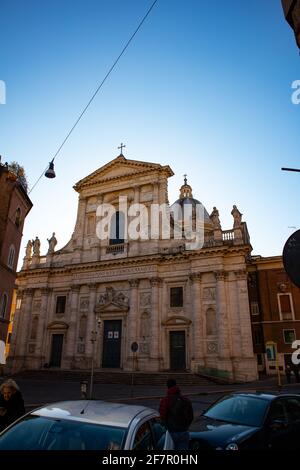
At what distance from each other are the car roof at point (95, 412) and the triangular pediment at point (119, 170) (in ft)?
99.2

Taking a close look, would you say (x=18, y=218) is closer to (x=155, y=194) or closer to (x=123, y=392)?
(x=155, y=194)

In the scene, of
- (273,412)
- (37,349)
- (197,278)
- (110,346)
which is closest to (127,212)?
(197,278)

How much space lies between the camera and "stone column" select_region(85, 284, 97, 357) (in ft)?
98.3

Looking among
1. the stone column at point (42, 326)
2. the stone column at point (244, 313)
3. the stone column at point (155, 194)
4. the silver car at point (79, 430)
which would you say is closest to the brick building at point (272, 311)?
the stone column at point (244, 313)

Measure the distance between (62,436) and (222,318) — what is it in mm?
24421

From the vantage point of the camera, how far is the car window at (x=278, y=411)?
651 cm

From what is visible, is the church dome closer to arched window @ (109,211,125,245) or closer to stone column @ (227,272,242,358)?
arched window @ (109,211,125,245)

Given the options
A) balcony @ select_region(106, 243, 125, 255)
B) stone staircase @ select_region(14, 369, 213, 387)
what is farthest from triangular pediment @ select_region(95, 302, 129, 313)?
stone staircase @ select_region(14, 369, 213, 387)

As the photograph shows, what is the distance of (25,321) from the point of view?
109ft

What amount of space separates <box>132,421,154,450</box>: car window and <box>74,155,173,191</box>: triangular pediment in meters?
30.4

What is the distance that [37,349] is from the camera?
31797mm

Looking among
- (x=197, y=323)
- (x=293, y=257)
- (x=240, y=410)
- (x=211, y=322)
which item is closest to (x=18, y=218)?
(x=197, y=323)

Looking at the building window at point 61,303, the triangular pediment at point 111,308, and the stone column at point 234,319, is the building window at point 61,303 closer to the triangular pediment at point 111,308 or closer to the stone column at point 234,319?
the triangular pediment at point 111,308

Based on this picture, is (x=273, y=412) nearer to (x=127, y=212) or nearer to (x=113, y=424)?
(x=113, y=424)
